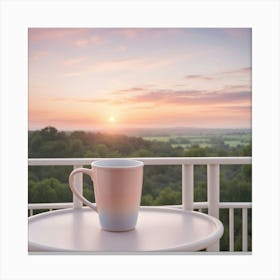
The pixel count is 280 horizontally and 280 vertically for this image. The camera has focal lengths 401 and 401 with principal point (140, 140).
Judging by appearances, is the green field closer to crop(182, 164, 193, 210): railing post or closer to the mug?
crop(182, 164, 193, 210): railing post

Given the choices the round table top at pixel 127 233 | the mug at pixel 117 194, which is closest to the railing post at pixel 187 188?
the round table top at pixel 127 233

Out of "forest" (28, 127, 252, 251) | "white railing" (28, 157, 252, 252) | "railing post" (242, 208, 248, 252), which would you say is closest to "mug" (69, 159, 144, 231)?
"white railing" (28, 157, 252, 252)

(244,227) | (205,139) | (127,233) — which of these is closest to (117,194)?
(127,233)

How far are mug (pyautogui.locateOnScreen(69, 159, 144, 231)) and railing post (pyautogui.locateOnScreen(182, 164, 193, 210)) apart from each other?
1.28ft

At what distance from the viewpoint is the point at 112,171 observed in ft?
2.74

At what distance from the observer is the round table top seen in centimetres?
78

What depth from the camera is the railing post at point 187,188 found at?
4.06ft

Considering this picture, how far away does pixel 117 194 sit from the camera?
846mm

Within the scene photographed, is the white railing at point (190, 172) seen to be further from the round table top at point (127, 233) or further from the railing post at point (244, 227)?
the round table top at point (127, 233)

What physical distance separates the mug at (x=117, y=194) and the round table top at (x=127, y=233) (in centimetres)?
2
